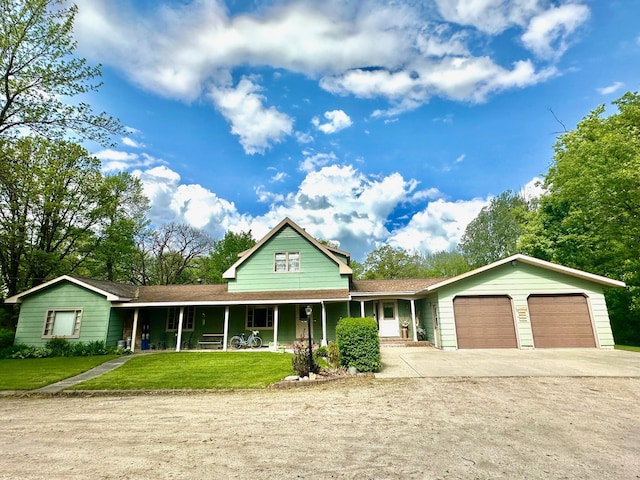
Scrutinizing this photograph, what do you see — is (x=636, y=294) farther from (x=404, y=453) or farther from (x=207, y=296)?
(x=207, y=296)

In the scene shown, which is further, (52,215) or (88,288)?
(52,215)

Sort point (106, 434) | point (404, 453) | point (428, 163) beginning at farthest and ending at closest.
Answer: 1. point (428, 163)
2. point (106, 434)
3. point (404, 453)

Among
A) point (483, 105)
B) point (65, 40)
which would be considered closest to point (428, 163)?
point (483, 105)

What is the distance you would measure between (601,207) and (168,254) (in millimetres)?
35984

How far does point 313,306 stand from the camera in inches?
639

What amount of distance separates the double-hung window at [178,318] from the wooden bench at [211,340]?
117cm

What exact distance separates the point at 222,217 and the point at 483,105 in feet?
99.4

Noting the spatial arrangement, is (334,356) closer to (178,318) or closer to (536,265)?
(536,265)

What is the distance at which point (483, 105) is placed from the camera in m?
16.6

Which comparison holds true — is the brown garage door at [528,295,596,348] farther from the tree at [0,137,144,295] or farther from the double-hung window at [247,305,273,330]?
the tree at [0,137,144,295]

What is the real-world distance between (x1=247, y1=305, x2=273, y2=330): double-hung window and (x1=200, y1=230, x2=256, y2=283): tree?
16.8 metres

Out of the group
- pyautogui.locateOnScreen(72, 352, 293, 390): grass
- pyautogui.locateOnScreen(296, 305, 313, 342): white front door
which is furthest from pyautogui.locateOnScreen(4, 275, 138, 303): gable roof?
pyautogui.locateOnScreen(296, 305, 313, 342): white front door

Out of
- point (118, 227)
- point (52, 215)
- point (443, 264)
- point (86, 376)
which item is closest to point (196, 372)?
point (86, 376)

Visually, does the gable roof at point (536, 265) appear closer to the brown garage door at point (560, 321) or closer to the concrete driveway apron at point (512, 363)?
the brown garage door at point (560, 321)
